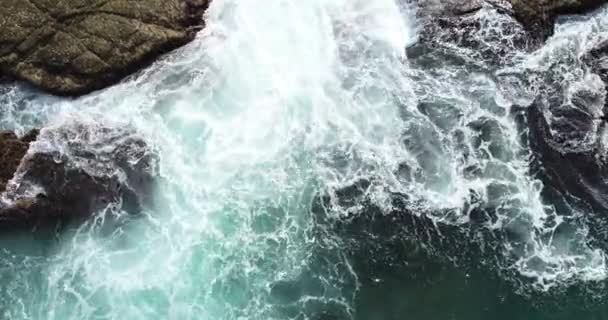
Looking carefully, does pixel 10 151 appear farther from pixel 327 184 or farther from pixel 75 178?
pixel 327 184

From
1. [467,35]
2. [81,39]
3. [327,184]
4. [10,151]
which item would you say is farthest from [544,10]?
[10,151]

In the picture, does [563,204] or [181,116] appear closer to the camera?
[563,204]

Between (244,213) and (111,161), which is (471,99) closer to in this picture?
(244,213)

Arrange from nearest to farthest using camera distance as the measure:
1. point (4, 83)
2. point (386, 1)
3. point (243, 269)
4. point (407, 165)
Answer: point (243, 269), point (407, 165), point (4, 83), point (386, 1)

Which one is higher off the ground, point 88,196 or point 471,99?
point 471,99

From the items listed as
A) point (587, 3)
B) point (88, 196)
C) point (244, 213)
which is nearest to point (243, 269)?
point (244, 213)

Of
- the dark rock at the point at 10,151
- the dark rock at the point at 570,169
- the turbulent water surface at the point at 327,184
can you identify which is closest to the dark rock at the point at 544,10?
the turbulent water surface at the point at 327,184
